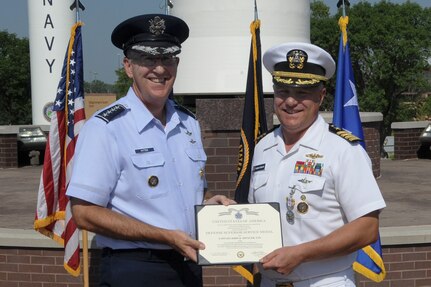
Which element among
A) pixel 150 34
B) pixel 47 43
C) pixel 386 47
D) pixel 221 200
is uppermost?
pixel 386 47

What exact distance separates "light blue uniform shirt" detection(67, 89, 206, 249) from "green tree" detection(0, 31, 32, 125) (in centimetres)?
4757

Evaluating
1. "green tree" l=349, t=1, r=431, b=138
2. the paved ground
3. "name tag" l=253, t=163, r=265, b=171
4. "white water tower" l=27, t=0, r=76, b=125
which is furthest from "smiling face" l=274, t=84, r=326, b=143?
"green tree" l=349, t=1, r=431, b=138

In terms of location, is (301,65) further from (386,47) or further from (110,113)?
(386,47)

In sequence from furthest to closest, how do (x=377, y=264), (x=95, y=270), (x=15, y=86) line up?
(x=15, y=86)
(x=95, y=270)
(x=377, y=264)

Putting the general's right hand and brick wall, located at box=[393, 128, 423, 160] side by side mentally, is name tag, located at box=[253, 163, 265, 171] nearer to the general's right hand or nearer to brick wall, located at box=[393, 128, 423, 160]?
the general's right hand

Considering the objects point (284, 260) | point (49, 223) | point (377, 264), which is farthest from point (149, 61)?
point (49, 223)

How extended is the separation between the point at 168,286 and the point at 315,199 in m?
0.76

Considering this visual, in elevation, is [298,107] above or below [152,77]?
below

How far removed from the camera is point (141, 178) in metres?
3.01

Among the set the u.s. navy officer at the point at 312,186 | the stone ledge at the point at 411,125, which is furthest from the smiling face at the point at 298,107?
the stone ledge at the point at 411,125

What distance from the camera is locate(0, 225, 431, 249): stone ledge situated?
18.6ft

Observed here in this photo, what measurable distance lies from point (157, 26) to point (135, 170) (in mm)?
651

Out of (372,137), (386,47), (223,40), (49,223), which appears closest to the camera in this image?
(49,223)

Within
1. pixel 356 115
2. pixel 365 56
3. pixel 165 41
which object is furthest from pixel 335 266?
pixel 365 56
